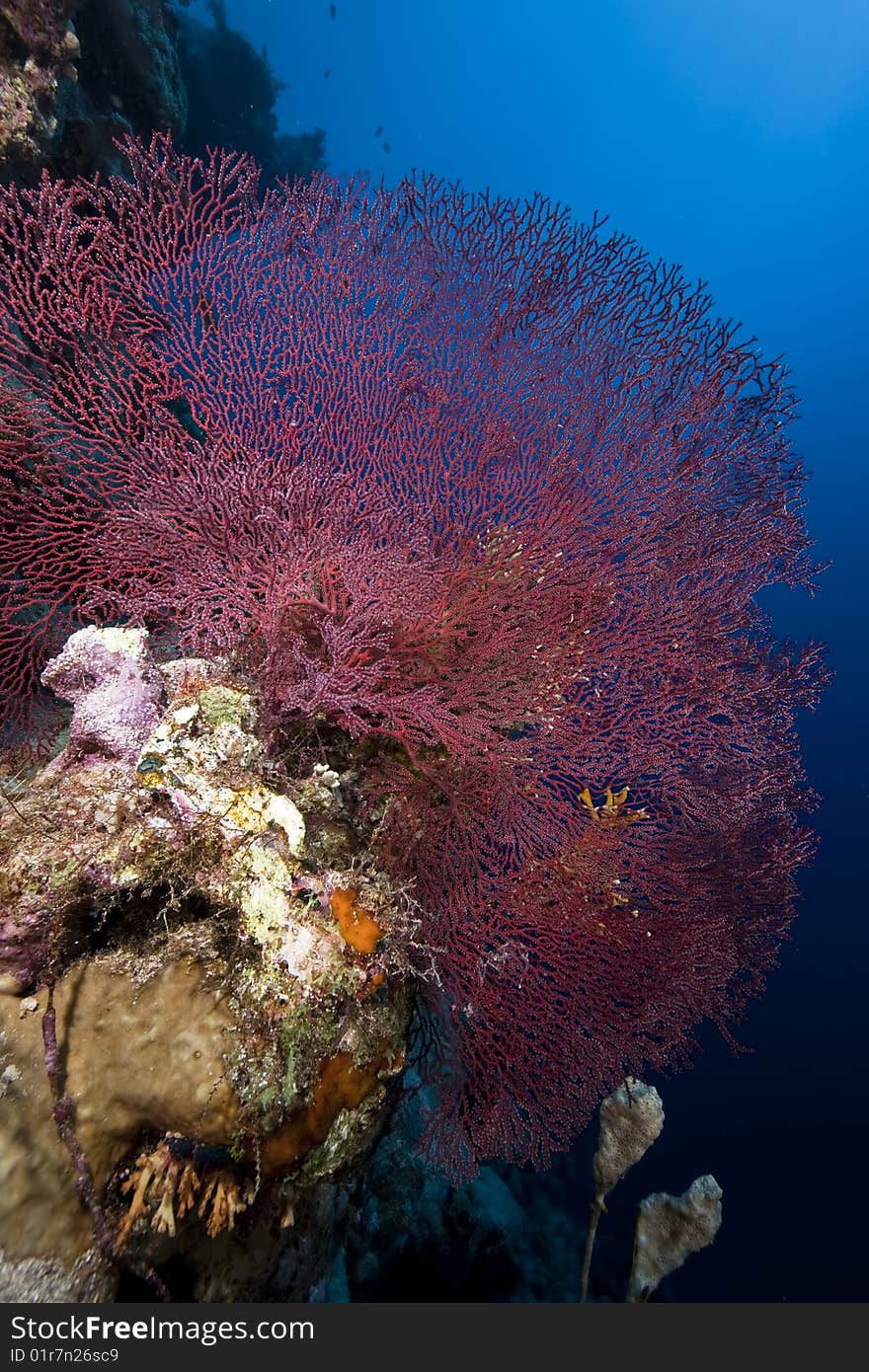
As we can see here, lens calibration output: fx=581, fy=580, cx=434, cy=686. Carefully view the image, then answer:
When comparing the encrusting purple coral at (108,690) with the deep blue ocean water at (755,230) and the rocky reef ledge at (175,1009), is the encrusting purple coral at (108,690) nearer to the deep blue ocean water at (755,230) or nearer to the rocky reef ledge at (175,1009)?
the rocky reef ledge at (175,1009)

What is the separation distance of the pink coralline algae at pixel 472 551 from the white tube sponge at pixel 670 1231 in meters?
1.38

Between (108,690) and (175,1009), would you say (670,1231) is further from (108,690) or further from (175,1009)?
(108,690)

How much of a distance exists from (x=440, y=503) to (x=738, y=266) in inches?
3291

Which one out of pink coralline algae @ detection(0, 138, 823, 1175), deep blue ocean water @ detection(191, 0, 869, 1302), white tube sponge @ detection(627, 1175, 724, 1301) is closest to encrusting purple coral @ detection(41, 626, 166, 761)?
pink coralline algae @ detection(0, 138, 823, 1175)

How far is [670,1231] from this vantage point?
3.86 m

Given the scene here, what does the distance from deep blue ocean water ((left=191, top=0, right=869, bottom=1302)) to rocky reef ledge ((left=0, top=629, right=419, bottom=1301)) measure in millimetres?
15185

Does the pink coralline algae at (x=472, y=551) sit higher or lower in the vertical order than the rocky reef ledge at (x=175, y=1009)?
higher

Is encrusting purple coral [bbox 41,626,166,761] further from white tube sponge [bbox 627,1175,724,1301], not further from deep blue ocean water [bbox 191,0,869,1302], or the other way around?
deep blue ocean water [bbox 191,0,869,1302]

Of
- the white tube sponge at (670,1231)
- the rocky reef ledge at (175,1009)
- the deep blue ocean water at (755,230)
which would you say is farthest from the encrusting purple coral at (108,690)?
the deep blue ocean water at (755,230)

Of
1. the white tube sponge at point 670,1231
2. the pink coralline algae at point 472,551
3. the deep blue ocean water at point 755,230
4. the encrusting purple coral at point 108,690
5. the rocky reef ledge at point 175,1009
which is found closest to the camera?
the rocky reef ledge at point 175,1009

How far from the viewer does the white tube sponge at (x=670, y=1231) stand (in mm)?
3762

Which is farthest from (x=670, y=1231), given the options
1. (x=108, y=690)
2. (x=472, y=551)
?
(x=108, y=690)

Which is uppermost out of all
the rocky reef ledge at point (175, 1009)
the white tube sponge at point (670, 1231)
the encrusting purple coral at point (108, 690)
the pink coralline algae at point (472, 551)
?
the pink coralline algae at point (472, 551)

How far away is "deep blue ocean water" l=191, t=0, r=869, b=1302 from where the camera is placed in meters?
13.3
